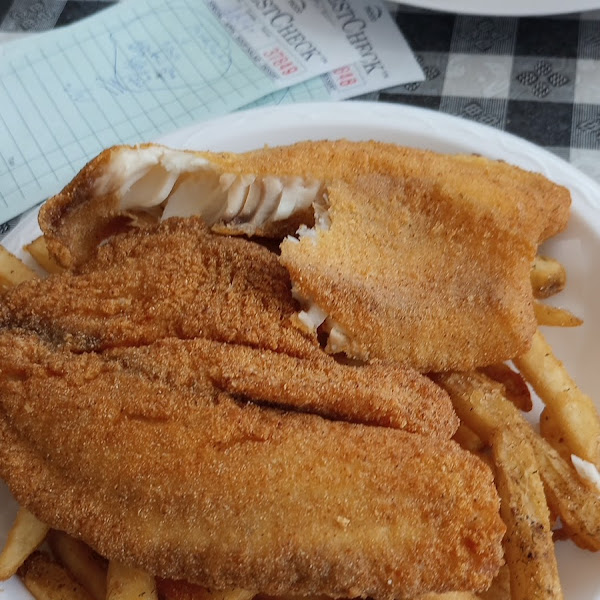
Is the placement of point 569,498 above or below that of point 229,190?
below

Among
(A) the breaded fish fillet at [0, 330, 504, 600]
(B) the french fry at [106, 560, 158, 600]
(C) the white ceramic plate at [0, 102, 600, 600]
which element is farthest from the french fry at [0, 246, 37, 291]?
(B) the french fry at [106, 560, 158, 600]

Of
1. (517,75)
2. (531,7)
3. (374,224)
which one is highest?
(374,224)

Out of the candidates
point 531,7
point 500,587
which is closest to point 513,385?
point 500,587

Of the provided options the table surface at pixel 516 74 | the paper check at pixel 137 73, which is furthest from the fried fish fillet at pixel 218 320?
the table surface at pixel 516 74

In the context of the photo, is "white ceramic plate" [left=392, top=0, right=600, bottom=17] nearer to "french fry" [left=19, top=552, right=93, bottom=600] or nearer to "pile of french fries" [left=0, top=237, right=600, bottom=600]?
"pile of french fries" [left=0, top=237, right=600, bottom=600]

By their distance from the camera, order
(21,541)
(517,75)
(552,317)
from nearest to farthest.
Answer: (21,541)
(552,317)
(517,75)

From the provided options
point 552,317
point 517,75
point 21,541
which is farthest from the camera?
point 517,75

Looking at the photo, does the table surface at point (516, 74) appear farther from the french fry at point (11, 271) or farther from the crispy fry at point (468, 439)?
the french fry at point (11, 271)

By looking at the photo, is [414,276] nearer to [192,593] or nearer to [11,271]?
[192,593]
